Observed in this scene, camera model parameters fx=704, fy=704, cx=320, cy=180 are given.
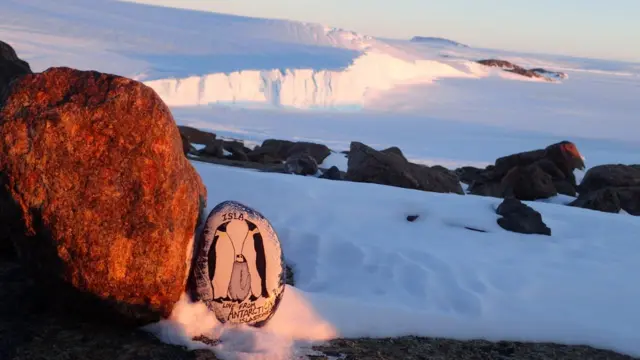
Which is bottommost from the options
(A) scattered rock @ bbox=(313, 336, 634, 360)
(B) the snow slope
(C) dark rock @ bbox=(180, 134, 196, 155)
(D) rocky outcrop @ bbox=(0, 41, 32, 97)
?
(A) scattered rock @ bbox=(313, 336, 634, 360)

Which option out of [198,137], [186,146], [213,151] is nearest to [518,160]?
[213,151]

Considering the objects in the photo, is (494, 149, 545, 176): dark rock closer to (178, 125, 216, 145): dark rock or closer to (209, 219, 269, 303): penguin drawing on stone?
(178, 125, 216, 145): dark rock

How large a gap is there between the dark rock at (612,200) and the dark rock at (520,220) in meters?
3.06

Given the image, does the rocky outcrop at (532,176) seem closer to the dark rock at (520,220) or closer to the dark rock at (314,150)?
the dark rock at (314,150)

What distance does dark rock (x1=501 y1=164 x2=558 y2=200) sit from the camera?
1101 centimetres

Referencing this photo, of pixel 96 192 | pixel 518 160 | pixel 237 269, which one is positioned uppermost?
pixel 518 160

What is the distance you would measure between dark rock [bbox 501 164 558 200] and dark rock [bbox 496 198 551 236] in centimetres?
431

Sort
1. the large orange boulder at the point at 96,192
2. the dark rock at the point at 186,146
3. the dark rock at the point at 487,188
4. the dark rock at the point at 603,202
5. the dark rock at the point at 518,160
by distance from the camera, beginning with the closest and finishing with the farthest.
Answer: the large orange boulder at the point at 96,192 < the dark rock at the point at 603,202 < the dark rock at the point at 487,188 < the dark rock at the point at 186,146 < the dark rock at the point at 518,160

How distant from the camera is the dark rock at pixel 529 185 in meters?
11.0

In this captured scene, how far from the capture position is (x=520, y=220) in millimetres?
6617

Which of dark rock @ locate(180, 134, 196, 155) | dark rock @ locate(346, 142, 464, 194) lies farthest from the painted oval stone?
dark rock @ locate(180, 134, 196, 155)

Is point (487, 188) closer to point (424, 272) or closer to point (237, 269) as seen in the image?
point (424, 272)

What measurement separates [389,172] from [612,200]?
303 centimetres

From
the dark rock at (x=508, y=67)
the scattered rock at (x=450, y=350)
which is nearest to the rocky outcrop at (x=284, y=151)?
the scattered rock at (x=450, y=350)
